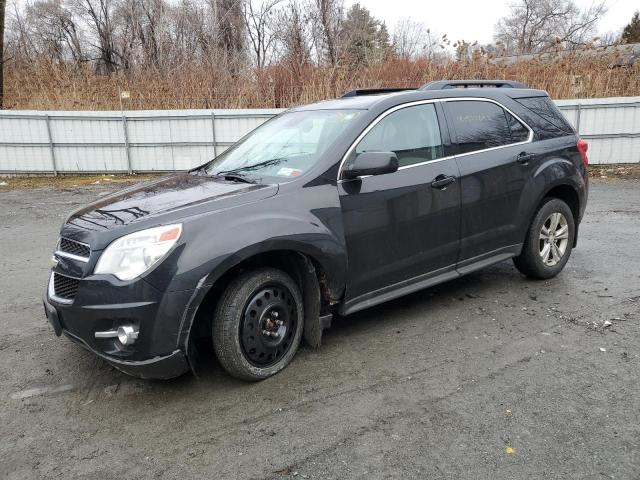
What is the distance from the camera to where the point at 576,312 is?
14.2 ft

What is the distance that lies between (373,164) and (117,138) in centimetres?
1248

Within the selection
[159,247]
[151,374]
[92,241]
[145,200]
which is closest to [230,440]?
[151,374]

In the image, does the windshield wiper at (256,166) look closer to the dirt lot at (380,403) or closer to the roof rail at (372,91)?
the roof rail at (372,91)

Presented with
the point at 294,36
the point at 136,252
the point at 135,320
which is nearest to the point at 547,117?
the point at 136,252

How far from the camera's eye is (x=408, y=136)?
Answer: 402 centimetres

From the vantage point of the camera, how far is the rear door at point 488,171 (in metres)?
4.25

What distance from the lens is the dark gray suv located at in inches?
116

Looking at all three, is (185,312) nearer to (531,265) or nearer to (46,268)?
(531,265)

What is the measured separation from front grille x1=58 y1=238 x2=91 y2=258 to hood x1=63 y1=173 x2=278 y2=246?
0.04 metres

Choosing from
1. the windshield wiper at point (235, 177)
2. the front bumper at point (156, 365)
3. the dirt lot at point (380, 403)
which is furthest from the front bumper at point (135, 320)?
the windshield wiper at point (235, 177)

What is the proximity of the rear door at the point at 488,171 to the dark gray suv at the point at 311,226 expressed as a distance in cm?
1

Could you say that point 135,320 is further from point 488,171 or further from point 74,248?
point 488,171

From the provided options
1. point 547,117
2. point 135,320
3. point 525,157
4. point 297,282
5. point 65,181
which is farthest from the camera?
point 65,181

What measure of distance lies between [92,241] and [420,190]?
89.5 inches
